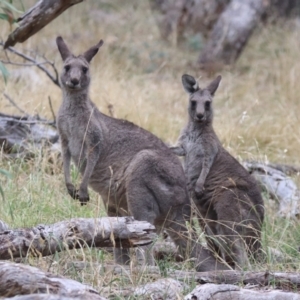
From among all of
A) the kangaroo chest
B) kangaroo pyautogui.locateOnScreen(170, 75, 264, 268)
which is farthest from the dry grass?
the kangaroo chest

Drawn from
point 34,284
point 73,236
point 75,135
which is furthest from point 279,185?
point 34,284

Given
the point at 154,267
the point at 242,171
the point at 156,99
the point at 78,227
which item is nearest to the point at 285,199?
the point at 242,171

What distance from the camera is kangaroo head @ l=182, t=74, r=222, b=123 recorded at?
20.9 ft

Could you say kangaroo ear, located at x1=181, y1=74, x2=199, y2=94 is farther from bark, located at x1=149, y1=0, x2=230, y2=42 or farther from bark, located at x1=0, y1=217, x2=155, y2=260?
bark, located at x1=149, y1=0, x2=230, y2=42

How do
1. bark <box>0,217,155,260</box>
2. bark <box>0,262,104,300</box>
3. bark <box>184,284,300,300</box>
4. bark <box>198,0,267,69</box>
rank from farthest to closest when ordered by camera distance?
bark <box>198,0,267,69</box> → bark <box>0,217,155,260</box> → bark <box>184,284,300,300</box> → bark <box>0,262,104,300</box>

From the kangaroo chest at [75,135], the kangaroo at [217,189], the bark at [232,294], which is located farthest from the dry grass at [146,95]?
the bark at [232,294]

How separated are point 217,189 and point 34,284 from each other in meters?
2.66

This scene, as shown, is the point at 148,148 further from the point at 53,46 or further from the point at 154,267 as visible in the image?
the point at 53,46

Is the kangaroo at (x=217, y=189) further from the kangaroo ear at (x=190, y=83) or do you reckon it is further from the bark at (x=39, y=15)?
the bark at (x=39, y=15)

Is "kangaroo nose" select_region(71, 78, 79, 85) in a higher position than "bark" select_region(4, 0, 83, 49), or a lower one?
lower

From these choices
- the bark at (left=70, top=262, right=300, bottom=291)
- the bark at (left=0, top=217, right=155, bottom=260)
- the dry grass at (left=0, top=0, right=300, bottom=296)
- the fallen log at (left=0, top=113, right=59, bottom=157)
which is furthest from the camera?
the fallen log at (left=0, top=113, right=59, bottom=157)

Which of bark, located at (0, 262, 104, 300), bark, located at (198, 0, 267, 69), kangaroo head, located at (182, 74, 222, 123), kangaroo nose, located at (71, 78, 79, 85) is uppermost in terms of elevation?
bark, located at (198, 0, 267, 69)

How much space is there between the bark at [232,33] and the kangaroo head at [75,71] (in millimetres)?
6756

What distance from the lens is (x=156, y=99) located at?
34.4 ft
